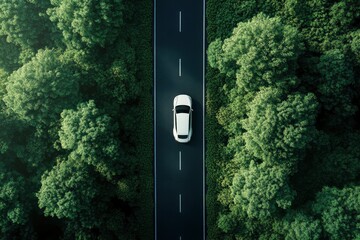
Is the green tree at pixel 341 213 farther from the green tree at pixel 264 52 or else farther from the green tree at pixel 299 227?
the green tree at pixel 264 52

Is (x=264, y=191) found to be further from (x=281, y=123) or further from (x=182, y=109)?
(x=182, y=109)

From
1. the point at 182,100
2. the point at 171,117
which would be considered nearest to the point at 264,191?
the point at 182,100

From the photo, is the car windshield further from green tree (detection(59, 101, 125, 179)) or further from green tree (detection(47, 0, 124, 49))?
green tree (detection(47, 0, 124, 49))

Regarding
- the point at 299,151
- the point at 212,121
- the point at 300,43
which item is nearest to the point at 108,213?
the point at 212,121

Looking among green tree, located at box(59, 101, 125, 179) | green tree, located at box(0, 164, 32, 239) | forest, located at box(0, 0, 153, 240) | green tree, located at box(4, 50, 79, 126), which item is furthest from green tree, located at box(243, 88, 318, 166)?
green tree, located at box(0, 164, 32, 239)

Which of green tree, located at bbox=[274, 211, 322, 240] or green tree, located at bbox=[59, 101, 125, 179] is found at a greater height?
green tree, located at bbox=[59, 101, 125, 179]

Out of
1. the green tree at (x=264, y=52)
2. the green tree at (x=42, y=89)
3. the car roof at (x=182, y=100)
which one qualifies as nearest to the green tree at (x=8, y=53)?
the green tree at (x=42, y=89)
